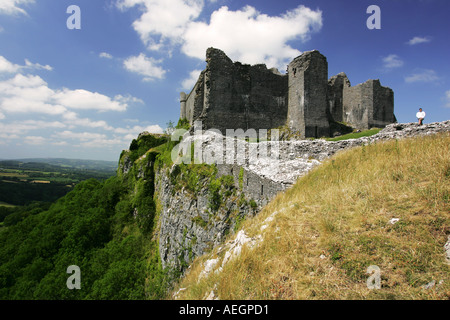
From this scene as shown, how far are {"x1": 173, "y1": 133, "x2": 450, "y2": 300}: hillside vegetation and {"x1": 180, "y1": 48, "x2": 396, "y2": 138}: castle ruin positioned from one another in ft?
50.9

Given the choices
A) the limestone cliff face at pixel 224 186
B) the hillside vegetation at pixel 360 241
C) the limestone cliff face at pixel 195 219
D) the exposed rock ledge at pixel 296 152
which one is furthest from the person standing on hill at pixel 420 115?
the limestone cliff face at pixel 195 219

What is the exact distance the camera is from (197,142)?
1324cm

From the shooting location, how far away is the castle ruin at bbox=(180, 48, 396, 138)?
1910 centimetres

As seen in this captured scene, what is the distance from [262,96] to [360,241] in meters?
20.3

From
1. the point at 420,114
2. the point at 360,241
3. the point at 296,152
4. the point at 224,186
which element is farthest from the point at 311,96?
the point at 360,241

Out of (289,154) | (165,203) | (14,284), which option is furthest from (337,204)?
(14,284)

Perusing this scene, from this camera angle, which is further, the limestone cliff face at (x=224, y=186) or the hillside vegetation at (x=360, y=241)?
the limestone cliff face at (x=224, y=186)

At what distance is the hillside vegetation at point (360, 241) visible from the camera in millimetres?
2641

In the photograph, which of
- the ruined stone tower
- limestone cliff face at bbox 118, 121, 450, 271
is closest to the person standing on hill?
limestone cliff face at bbox 118, 121, 450, 271

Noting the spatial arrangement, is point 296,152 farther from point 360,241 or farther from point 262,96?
point 262,96

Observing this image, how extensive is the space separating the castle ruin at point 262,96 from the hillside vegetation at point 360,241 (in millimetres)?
15517

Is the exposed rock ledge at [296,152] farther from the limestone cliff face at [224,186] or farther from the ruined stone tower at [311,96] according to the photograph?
the ruined stone tower at [311,96]

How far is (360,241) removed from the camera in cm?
322

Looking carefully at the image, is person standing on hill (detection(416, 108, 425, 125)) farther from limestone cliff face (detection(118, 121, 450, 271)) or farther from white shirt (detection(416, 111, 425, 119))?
limestone cliff face (detection(118, 121, 450, 271))
